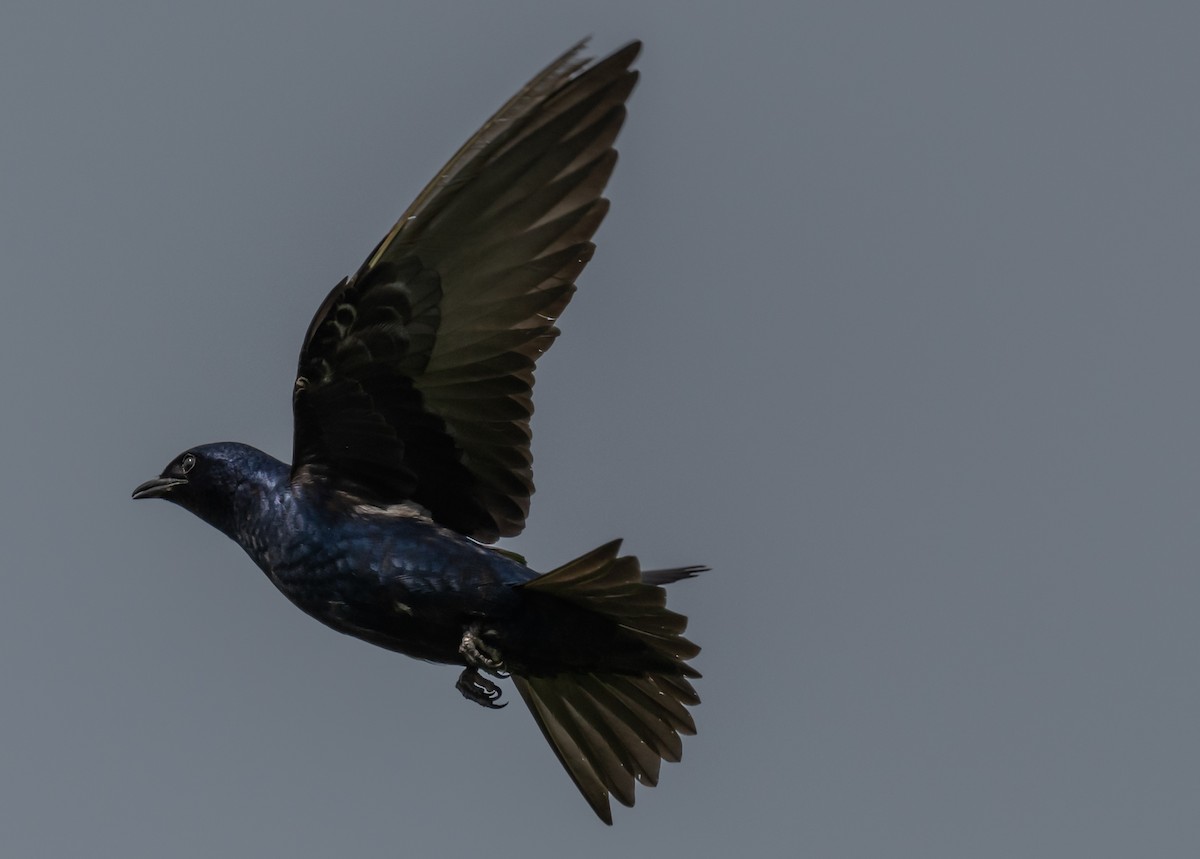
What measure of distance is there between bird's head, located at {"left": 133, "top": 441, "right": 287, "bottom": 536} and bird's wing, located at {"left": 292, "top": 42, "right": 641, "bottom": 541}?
0.24m


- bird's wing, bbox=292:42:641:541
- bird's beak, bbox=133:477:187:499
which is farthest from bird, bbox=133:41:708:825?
bird's beak, bbox=133:477:187:499

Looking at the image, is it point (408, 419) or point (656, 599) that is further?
point (408, 419)

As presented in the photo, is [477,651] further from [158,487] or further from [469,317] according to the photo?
[158,487]

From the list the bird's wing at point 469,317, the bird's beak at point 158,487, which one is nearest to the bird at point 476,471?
the bird's wing at point 469,317

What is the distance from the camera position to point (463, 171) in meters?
9.59

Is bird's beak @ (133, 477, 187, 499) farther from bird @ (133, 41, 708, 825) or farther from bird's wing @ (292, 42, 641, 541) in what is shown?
bird's wing @ (292, 42, 641, 541)

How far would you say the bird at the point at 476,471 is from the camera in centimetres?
961

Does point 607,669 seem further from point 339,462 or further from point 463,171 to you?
point 463,171

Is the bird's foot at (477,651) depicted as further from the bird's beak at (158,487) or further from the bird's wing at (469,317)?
the bird's beak at (158,487)

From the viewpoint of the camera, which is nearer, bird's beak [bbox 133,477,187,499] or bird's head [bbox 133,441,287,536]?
bird's head [bbox 133,441,287,536]

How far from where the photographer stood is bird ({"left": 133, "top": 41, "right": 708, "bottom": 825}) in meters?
9.61

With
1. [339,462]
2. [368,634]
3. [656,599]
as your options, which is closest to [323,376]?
[339,462]

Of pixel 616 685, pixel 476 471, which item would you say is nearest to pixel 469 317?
pixel 476 471

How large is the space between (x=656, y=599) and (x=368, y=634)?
1.31m
